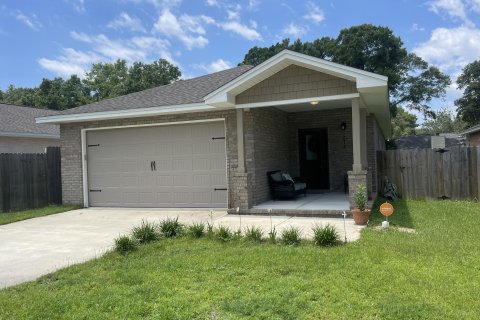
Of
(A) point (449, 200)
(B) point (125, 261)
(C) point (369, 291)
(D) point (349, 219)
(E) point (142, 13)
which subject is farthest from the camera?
(E) point (142, 13)

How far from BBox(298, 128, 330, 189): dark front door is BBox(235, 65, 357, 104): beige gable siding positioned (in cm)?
458

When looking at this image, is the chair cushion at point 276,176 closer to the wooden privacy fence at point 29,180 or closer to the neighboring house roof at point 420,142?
the wooden privacy fence at point 29,180

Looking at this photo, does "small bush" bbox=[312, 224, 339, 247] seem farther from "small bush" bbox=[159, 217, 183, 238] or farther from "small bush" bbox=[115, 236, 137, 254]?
"small bush" bbox=[115, 236, 137, 254]

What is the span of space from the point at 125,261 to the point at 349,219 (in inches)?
197

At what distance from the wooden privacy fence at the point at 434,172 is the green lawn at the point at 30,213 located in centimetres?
985

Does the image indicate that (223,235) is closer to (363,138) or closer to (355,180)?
(355,180)

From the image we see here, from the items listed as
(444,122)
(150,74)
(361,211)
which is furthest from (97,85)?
(444,122)

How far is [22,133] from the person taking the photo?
1538cm

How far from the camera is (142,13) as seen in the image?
62.8ft

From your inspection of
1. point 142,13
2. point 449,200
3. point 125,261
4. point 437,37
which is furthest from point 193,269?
point 437,37

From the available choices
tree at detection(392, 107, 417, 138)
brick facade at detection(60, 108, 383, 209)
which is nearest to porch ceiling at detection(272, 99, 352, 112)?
brick facade at detection(60, 108, 383, 209)

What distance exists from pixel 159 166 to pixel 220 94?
3196 mm

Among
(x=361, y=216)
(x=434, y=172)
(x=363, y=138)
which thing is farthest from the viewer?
(x=434, y=172)

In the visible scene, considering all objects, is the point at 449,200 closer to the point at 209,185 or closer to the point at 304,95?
the point at 304,95
